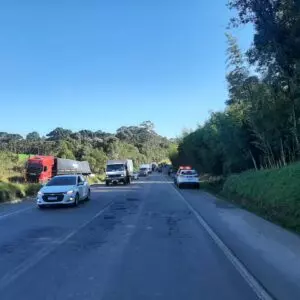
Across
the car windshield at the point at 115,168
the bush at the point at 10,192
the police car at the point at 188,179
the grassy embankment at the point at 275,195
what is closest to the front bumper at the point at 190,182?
the police car at the point at 188,179

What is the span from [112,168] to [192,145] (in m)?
15.9

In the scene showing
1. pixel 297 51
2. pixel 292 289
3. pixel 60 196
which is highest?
pixel 297 51

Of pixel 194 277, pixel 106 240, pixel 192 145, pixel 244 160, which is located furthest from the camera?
pixel 192 145

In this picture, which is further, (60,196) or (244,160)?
(244,160)

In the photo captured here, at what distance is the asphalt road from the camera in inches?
287

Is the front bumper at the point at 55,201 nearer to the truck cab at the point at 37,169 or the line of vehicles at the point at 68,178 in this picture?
the line of vehicles at the point at 68,178

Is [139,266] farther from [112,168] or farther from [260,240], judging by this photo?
[112,168]

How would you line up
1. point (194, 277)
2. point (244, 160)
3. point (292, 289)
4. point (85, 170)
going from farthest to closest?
point (85, 170) < point (244, 160) < point (194, 277) < point (292, 289)

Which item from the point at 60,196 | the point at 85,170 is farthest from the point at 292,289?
the point at 85,170

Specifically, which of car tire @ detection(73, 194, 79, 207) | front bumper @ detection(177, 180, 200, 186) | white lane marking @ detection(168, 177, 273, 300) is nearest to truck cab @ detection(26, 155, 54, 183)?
front bumper @ detection(177, 180, 200, 186)

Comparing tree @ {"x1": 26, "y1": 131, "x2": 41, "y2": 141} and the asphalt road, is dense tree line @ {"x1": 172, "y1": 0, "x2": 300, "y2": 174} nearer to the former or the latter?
the asphalt road

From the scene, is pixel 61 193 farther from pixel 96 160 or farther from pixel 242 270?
pixel 96 160

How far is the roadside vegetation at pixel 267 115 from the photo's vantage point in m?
15.2

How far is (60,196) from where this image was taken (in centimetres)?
2225
